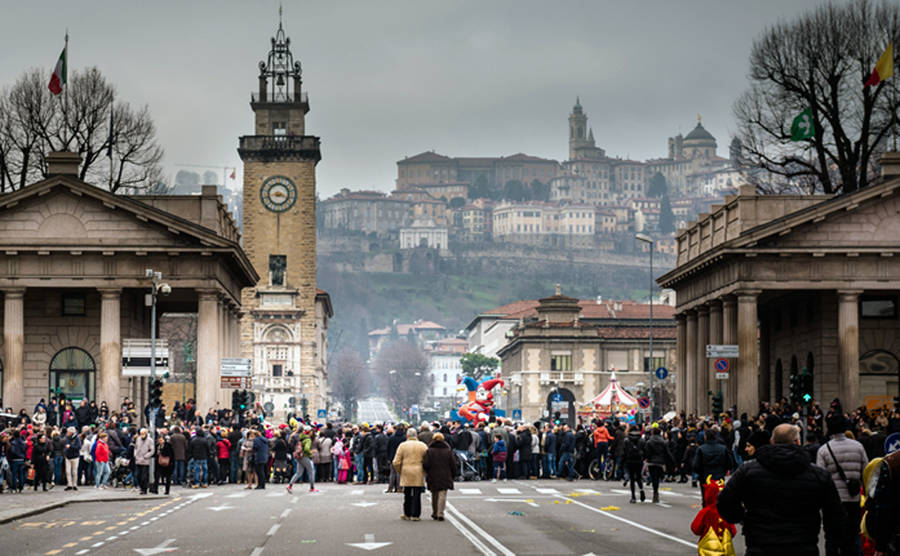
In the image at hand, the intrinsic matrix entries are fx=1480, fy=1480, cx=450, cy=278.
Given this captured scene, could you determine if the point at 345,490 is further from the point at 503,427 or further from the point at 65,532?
the point at 65,532

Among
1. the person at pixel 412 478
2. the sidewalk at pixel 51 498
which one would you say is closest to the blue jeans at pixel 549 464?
the sidewalk at pixel 51 498

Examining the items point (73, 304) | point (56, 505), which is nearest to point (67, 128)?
point (73, 304)

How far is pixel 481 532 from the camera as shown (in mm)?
24062

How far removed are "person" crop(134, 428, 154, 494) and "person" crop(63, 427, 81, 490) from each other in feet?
6.88

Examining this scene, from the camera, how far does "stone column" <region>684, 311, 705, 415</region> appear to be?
222 feet

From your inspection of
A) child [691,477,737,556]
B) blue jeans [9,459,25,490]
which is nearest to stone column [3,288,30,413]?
blue jeans [9,459,25,490]

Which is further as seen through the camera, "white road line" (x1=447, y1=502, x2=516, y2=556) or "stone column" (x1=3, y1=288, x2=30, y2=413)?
"stone column" (x1=3, y1=288, x2=30, y2=413)

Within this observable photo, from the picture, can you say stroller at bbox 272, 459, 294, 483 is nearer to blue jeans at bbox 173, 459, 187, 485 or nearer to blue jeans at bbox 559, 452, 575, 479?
blue jeans at bbox 173, 459, 187, 485

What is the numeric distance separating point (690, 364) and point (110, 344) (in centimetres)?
2721

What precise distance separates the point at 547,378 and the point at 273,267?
2703cm

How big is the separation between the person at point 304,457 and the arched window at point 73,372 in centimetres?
1703

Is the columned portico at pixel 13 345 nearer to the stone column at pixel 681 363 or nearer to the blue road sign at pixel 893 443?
the stone column at pixel 681 363

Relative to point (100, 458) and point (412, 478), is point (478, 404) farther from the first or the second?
point (412, 478)

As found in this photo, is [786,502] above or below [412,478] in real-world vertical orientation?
above
